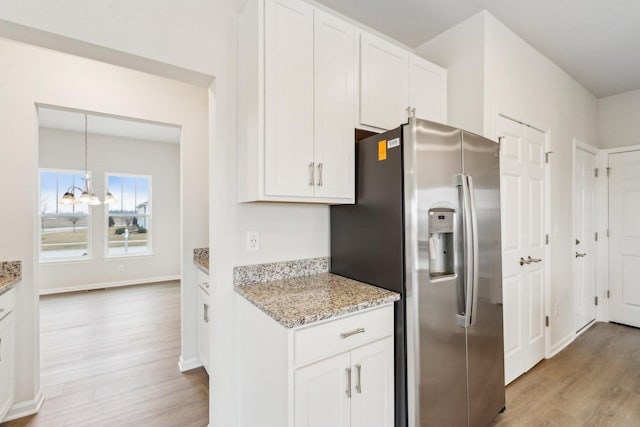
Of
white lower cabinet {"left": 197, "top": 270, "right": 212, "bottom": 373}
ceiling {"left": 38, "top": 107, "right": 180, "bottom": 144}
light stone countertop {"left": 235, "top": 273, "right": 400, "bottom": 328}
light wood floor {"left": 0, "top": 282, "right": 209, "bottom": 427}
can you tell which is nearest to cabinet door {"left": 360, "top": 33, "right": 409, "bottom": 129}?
light stone countertop {"left": 235, "top": 273, "right": 400, "bottom": 328}

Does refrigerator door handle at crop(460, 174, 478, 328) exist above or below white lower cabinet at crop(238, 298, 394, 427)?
above

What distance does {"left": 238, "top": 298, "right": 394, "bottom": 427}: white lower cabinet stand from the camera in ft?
4.04

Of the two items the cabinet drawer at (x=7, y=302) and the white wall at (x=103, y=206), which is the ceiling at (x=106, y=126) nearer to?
the white wall at (x=103, y=206)

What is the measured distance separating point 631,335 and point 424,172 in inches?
159

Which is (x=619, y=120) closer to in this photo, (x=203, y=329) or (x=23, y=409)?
(x=203, y=329)

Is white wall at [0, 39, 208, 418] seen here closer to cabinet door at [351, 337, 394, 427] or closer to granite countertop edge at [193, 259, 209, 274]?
granite countertop edge at [193, 259, 209, 274]

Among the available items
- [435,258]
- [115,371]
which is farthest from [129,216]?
[435,258]

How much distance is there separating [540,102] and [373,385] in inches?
120

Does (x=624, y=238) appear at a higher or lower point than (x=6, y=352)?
higher

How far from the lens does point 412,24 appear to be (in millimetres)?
2426

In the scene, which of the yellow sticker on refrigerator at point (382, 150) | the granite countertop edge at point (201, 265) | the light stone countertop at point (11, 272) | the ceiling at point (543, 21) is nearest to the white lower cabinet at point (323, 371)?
the yellow sticker on refrigerator at point (382, 150)

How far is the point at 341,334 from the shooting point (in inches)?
52.9

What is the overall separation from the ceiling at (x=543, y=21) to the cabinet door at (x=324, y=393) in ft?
8.02

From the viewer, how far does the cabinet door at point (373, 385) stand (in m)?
1.38
